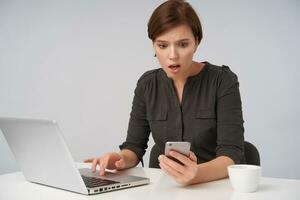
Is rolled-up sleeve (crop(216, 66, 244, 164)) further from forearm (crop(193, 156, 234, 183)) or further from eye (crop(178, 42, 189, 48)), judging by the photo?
eye (crop(178, 42, 189, 48))

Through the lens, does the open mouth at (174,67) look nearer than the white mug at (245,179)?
No

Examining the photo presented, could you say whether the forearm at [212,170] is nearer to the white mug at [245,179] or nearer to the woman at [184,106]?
the woman at [184,106]

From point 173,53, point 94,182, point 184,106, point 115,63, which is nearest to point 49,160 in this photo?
point 94,182

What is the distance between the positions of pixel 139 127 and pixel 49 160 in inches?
27.6

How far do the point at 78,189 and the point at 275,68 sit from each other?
188 cm

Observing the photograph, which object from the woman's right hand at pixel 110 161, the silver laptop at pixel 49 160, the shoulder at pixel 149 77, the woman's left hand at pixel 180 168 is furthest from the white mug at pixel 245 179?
the shoulder at pixel 149 77

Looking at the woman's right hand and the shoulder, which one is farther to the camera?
the shoulder

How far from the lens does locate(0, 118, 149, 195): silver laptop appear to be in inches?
46.5

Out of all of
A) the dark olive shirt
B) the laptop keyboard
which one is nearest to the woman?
the dark olive shirt

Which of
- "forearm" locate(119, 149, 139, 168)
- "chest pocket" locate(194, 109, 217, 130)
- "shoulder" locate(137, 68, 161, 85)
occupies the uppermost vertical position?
"shoulder" locate(137, 68, 161, 85)

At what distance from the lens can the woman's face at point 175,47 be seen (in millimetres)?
1604

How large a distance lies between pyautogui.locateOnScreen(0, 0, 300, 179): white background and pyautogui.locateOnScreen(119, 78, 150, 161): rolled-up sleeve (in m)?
1.09

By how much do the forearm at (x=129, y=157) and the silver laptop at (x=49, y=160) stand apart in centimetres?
22

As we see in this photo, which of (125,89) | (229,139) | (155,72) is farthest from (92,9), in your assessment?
(229,139)
